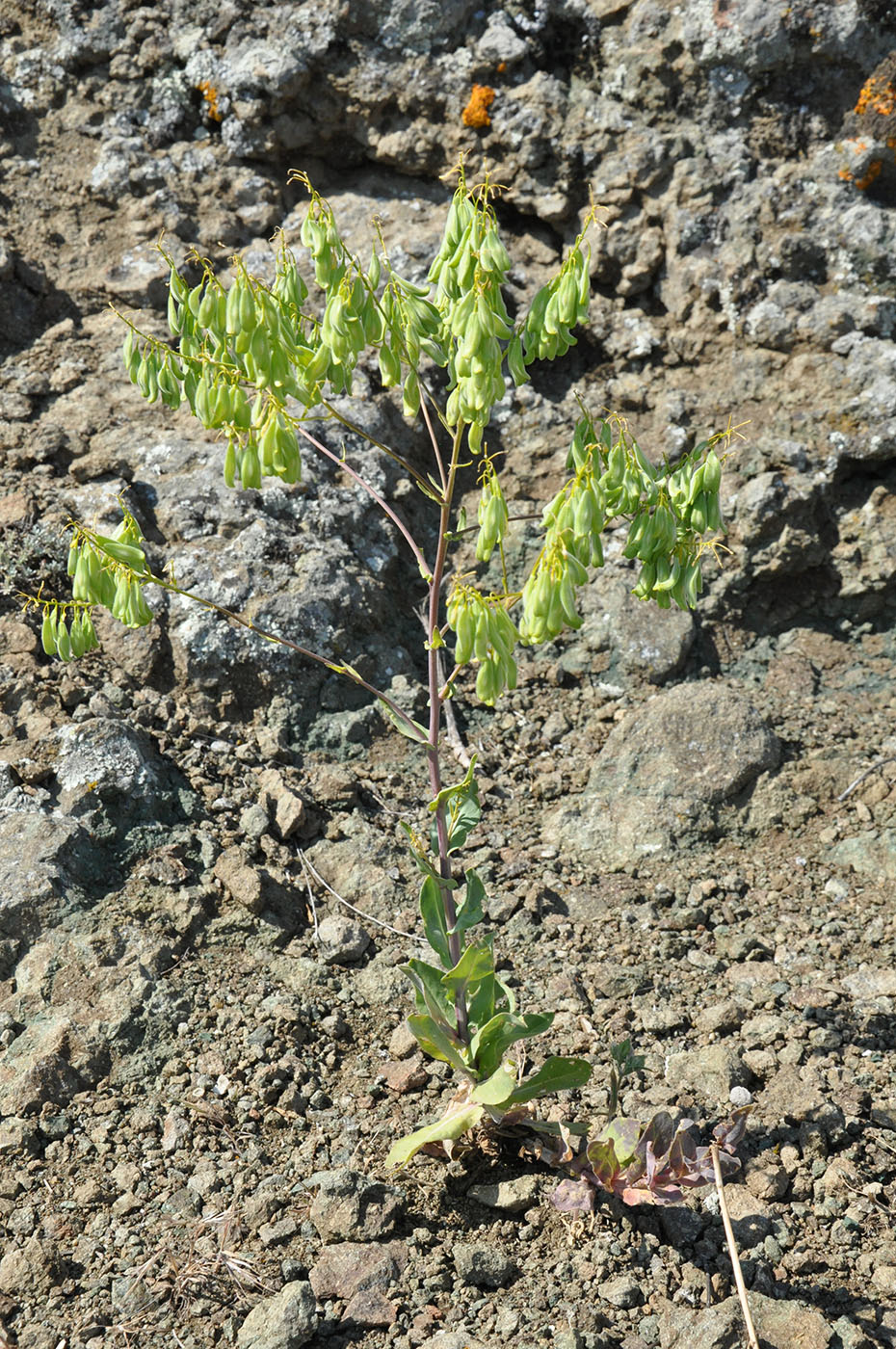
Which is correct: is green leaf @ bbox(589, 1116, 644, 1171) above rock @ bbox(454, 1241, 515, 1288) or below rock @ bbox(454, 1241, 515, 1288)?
above

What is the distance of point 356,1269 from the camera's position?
118 inches

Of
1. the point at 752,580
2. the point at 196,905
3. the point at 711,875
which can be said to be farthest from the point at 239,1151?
the point at 752,580

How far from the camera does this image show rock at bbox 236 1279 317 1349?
9.07ft

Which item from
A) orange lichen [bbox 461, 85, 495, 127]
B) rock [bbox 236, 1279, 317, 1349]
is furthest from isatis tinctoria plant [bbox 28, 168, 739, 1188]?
orange lichen [bbox 461, 85, 495, 127]

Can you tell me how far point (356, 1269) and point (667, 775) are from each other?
2523 mm

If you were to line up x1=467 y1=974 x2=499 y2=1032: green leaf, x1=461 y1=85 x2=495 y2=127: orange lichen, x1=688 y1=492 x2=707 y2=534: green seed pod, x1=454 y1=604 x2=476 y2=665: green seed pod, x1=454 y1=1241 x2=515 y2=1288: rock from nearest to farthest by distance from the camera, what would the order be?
x1=454 y1=604 x2=476 y2=665: green seed pod, x1=688 y1=492 x2=707 y2=534: green seed pod, x1=454 y1=1241 x2=515 y2=1288: rock, x1=467 y1=974 x2=499 y2=1032: green leaf, x1=461 y1=85 x2=495 y2=127: orange lichen

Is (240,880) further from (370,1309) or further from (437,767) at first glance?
(370,1309)

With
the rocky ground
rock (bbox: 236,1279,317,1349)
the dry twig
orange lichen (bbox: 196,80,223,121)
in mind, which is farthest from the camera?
orange lichen (bbox: 196,80,223,121)

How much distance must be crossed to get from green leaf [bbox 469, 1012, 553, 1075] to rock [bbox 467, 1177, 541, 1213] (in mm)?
345

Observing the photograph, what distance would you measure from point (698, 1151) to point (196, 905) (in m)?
2.05

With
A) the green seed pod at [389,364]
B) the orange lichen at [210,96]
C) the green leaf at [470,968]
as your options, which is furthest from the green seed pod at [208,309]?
the orange lichen at [210,96]

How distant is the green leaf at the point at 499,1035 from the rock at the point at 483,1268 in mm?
514

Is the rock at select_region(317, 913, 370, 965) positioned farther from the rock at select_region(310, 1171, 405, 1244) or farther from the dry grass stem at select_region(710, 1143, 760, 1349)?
the dry grass stem at select_region(710, 1143, 760, 1349)

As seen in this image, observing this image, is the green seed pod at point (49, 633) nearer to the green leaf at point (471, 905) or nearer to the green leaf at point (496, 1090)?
the green leaf at point (471, 905)
